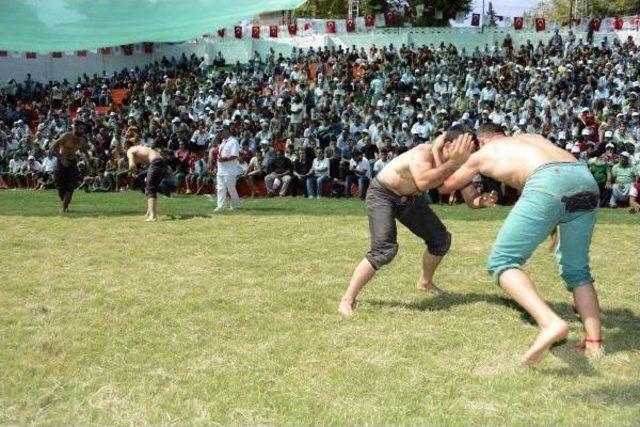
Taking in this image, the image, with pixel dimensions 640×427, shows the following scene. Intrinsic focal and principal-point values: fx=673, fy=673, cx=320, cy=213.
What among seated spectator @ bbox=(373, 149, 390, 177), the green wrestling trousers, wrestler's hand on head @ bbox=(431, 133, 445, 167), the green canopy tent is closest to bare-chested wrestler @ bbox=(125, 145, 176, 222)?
the green canopy tent

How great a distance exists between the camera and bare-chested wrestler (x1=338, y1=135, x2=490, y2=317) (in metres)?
5.21

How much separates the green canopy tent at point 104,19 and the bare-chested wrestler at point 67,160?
5155 mm

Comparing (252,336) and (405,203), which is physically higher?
(405,203)

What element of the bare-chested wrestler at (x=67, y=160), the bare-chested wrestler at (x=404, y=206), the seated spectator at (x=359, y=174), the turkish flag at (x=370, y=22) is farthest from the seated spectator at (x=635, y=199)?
the turkish flag at (x=370, y=22)

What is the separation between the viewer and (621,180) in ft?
49.1

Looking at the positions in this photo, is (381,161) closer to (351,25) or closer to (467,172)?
(467,172)

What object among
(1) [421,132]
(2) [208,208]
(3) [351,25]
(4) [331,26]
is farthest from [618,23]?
(2) [208,208]

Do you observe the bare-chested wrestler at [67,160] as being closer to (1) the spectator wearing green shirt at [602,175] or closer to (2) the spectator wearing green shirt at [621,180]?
(1) the spectator wearing green shirt at [602,175]

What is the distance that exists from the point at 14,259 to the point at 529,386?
6.12 m

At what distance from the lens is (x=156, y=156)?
1173 centimetres

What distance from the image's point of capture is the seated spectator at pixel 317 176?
679 inches

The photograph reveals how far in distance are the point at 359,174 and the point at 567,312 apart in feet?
38.0

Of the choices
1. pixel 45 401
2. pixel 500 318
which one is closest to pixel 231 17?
pixel 500 318

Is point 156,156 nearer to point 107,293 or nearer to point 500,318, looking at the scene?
point 107,293
